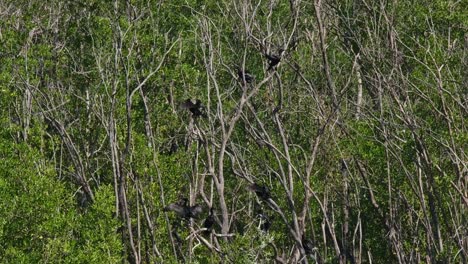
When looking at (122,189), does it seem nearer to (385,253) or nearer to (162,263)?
(162,263)

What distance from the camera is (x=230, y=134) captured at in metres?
17.3

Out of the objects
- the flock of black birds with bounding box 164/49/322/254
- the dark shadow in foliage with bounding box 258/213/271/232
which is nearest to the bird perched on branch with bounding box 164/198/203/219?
the flock of black birds with bounding box 164/49/322/254

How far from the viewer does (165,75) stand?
838 inches

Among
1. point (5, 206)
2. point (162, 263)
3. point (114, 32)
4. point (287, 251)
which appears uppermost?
point (114, 32)

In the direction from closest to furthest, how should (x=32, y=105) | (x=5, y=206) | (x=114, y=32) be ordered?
(x=5, y=206) < (x=114, y=32) < (x=32, y=105)

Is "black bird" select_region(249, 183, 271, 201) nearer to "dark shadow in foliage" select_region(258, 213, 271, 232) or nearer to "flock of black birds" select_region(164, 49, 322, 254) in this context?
"flock of black birds" select_region(164, 49, 322, 254)

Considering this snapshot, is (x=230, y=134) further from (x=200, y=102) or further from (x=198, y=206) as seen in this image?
(x=198, y=206)

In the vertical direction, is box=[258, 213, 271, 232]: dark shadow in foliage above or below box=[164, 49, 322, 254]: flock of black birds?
below

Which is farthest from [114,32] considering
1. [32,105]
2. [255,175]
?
[255,175]

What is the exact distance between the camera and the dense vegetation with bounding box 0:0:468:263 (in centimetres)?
1739

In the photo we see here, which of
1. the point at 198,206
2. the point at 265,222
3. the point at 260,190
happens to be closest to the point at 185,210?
the point at 198,206

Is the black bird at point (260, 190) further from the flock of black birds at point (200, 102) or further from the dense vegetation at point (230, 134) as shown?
the flock of black birds at point (200, 102)

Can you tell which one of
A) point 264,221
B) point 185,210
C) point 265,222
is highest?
point 185,210

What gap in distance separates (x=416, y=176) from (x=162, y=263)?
17.7 ft
